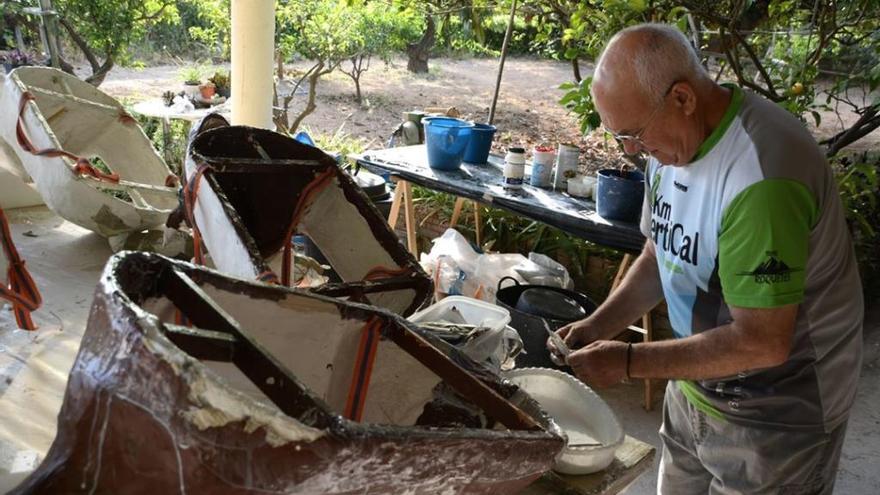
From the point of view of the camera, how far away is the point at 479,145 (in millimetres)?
4703

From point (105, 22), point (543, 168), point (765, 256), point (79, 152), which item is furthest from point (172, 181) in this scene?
point (105, 22)

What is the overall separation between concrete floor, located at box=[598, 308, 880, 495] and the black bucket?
76cm

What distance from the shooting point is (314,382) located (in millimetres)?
1594

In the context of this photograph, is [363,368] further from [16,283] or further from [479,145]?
[479,145]

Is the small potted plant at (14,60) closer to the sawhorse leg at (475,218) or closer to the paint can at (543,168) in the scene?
the sawhorse leg at (475,218)

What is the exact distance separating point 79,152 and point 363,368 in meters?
4.38

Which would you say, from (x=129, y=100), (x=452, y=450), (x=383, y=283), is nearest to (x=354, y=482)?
(x=452, y=450)

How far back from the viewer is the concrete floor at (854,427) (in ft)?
11.3

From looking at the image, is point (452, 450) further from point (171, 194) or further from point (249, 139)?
point (171, 194)

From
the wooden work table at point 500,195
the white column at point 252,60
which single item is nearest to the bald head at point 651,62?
the wooden work table at point 500,195

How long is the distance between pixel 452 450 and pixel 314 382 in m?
0.54

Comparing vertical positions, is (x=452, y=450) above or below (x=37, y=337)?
above

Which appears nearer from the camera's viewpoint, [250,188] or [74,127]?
[250,188]

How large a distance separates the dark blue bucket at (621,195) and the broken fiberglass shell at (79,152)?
2.52 meters
